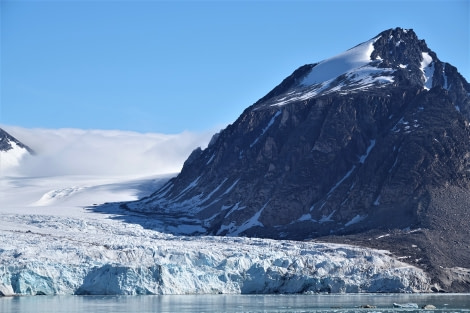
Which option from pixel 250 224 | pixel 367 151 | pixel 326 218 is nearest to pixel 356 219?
pixel 326 218

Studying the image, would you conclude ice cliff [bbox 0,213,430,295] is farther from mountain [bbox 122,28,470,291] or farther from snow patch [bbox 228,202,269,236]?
snow patch [bbox 228,202,269,236]

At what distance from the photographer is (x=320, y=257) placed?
13162 cm

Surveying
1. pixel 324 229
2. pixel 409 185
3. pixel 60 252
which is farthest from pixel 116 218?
pixel 60 252

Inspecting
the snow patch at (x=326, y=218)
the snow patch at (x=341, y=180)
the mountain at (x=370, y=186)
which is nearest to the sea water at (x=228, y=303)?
the mountain at (x=370, y=186)

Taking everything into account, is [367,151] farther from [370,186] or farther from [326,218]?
[326,218]

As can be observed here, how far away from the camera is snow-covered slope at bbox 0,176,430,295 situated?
115500mm

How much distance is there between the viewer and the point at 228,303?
10588 centimetres

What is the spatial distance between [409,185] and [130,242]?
55.8m

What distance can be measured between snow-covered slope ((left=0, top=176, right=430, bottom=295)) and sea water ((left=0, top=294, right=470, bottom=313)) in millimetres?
2918

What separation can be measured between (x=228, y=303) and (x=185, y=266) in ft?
55.9

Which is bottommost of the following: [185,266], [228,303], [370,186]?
[228,303]

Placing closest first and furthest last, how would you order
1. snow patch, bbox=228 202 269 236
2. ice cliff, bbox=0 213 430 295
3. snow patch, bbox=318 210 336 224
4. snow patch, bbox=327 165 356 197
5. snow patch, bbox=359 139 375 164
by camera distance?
ice cliff, bbox=0 213 430 295 → snow patch, bbox=318 210 336 224 → snow patch, bbox=228 202 269 236 → snow patch, bbox=327 165 356 197 → snow patch, bbox=359 139 375 164

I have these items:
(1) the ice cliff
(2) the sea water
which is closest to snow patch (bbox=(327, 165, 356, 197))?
(1) the ice cliff

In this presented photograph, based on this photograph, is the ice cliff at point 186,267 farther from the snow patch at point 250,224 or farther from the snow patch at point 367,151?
the snow patch at point 367,151
